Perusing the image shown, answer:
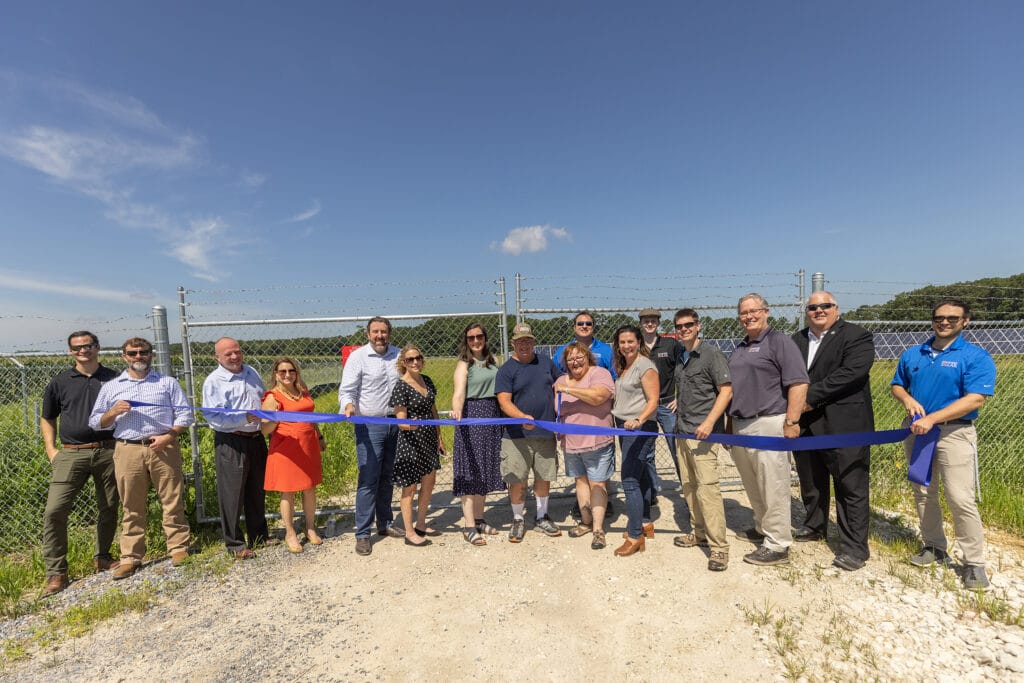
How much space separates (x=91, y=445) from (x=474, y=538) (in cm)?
342

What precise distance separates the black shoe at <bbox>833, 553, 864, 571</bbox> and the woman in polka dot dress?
344 cm

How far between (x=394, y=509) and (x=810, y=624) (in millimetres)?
4023

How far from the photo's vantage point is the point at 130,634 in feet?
11.2

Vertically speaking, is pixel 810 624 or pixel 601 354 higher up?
pixel 601 354

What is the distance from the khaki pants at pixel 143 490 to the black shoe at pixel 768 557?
16.2ft

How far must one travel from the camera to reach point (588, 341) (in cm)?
475

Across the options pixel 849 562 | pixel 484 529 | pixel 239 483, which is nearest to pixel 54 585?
pixel 239 483

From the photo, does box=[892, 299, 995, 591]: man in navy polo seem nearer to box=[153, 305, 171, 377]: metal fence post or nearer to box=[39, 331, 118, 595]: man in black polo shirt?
box=[153, 305, 171, 377]: metal fence post

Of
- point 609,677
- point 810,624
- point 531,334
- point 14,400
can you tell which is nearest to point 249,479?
point 531,334

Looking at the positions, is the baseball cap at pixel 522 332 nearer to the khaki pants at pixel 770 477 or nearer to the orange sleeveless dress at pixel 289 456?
the khaki pants at pixel 770 477

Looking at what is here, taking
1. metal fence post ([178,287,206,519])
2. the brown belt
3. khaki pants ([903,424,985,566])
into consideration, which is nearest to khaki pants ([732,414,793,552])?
khaki pants ([903,424,985,566])

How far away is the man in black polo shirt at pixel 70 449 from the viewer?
4047 mm

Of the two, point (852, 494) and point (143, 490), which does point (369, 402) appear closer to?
point (143, 490)

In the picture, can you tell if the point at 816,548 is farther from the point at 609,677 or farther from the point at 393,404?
the point at 393,404
